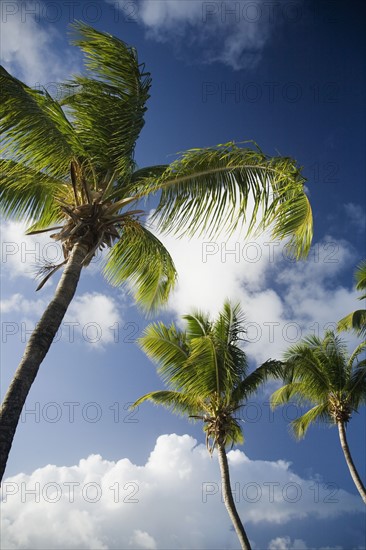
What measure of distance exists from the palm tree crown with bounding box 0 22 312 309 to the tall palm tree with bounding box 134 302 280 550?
6.40m

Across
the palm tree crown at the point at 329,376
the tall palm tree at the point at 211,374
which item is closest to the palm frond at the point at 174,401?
the tall palm tree at the point at 211,374

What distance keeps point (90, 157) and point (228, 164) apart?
88.8 inches

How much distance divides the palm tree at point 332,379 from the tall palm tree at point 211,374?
1.96m

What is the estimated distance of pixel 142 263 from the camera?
8867 mm

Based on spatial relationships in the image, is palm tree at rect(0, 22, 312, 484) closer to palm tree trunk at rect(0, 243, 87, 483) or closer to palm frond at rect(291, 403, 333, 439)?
palm tree trunk at rect(0, 243, 87, 483)

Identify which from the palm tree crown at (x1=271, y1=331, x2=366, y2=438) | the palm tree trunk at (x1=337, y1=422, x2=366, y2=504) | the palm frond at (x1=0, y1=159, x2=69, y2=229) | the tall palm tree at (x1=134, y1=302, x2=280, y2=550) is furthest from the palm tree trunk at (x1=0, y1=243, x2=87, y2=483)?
the palm tree trunk at (x1=337, y1=422, x2=366, y2=504)

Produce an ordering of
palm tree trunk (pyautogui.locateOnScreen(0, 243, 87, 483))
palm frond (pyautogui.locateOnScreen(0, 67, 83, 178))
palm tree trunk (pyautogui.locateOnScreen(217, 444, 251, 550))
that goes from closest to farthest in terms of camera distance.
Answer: palm tree trunk (pyautogui.locateOnScreen(0, 243, 87, 483)), palm frond (pyautogui.locateOnScreen(0, 67, 83, 178)), palm tree trunk (pyautogui.locateOnScreen(217, 444, 251, 550))

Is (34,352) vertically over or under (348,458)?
under

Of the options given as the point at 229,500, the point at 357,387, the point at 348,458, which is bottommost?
the point at 229,500

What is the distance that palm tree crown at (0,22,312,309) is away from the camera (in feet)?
21.1

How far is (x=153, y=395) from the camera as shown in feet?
48.0

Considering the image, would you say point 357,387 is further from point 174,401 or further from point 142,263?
point 142,263

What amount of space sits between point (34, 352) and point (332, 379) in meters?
13.5

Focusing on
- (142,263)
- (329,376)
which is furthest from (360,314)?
(142,263)
